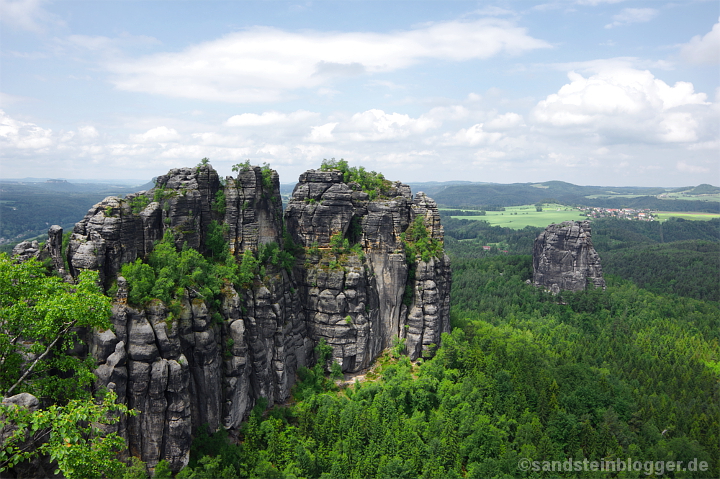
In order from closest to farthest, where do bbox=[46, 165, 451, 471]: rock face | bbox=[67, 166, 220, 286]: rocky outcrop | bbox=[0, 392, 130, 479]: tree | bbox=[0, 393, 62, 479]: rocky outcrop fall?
bbox=[0, 392, 130, 479]: tree < bbox=[0, 393, 62, 479]: rocky outcrop < bbox=[46, 165, 451, 471]: rock face < bbox=[67, 166, 220, 286]: rocky outcrop

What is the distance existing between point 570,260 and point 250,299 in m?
77.9

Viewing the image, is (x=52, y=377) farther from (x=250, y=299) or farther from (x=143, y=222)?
(x=250, y=299)

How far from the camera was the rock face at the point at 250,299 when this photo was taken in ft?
107

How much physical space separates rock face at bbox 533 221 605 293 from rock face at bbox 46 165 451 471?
50.8 m

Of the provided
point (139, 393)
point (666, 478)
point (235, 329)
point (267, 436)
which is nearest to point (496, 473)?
point (666, 478)

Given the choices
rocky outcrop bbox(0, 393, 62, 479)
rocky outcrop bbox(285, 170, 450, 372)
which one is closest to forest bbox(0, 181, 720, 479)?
rocky outcrop bbox(0, 393, 62, 479)

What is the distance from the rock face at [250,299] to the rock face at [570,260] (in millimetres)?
50797

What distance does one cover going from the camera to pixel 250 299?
42188 mm

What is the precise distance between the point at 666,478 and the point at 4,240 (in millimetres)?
215178

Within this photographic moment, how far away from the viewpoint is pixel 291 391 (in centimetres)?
4666

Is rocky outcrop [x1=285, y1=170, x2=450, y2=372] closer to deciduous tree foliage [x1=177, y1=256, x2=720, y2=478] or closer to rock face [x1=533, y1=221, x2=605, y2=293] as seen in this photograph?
deciduous tree foliage [x1=177, y1=256, x2=720, y2=478]

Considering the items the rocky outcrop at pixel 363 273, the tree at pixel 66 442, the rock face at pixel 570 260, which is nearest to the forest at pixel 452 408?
the tree at pixel 66 442

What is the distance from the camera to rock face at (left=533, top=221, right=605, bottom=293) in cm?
9644

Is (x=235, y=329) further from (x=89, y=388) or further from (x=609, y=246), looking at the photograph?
(x=609, y=246)
